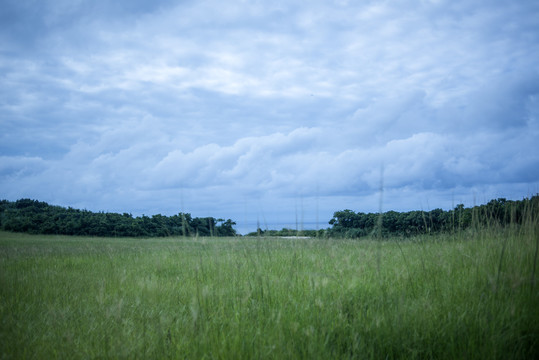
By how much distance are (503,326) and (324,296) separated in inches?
60.2

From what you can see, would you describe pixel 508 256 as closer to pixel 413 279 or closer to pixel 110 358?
pixel 413 279

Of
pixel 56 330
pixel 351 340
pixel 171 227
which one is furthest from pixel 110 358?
pixel 171 227

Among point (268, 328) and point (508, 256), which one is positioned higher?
point (508, 256)

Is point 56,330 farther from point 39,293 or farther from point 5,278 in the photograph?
point 5,278

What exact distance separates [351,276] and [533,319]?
200 centimetres

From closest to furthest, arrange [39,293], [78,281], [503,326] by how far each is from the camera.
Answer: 1. [503,326]
2. [39,293]
3. [78,281]

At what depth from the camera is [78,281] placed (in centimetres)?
553

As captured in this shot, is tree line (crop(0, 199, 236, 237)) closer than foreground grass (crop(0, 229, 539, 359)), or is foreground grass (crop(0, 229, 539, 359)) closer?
foreground grass (crop(0, 229, 539, 359))

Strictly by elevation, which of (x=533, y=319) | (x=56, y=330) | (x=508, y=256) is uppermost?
(x=508, y=256)

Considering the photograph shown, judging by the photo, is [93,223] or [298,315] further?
[93,223]

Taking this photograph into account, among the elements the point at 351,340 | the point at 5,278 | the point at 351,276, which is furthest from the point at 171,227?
the point at 351,340

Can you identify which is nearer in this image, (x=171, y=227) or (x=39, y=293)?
(x=39, y=293)

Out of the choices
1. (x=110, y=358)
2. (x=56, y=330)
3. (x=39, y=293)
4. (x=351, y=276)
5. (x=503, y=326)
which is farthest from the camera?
(x=39, y=293)

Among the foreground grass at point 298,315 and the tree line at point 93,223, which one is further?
the tree line at point 93,223
